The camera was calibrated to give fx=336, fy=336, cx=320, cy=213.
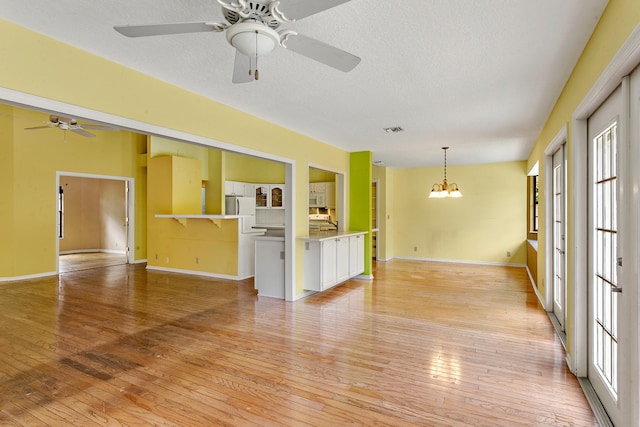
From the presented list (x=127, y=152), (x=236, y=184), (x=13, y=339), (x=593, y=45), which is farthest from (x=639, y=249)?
(x=127, y=152)

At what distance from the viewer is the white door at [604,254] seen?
6.78ft

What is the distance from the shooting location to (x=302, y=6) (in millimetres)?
1491

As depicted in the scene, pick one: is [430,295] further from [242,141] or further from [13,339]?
[13,339]

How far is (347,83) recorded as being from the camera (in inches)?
122

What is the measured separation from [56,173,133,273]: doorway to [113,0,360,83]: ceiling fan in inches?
389

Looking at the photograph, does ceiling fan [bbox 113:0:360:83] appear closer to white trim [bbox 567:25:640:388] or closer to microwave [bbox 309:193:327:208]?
white trim [bbox 567:25:640:388]

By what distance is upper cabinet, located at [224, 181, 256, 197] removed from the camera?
8562mm

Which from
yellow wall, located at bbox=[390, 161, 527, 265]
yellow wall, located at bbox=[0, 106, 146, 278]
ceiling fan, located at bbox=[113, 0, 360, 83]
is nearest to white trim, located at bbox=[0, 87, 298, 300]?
ceiling fan, located at bbox=[113, 0, 360, 83]

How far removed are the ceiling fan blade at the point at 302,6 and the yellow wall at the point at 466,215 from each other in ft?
25.4

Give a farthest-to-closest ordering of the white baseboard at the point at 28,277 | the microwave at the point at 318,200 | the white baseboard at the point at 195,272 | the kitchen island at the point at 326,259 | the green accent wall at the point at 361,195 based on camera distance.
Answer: the microwave at the point at 318,200
the white baseboard at the point at 195,272
the green accent wall at the point at 361,195
the white baseboard at the point at 28,277
the kitchen island at the point at 326,259

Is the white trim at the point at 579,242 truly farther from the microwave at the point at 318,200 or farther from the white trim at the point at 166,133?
the microwave at the point at 318,200

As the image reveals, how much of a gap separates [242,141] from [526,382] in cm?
359

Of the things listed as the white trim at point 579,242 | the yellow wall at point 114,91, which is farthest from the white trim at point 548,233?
the yellow wall at point 114,91

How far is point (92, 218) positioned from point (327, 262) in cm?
915
